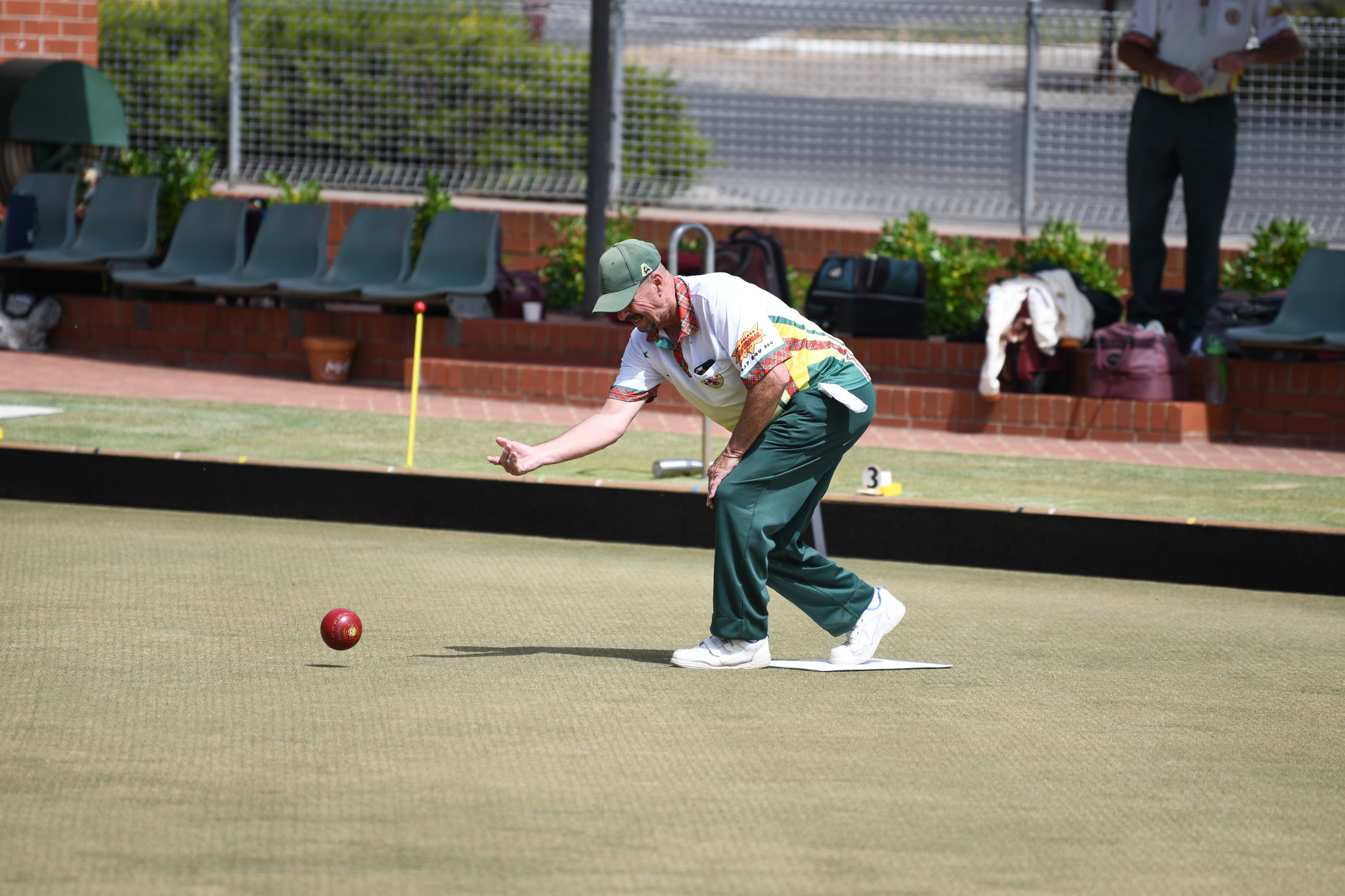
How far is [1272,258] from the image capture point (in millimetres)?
10594

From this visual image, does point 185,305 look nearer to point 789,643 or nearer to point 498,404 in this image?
point 498,404

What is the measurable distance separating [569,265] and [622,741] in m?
8.07

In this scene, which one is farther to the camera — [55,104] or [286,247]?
[55,104]

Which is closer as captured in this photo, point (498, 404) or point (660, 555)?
point (660, 555)

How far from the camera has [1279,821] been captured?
3.52 meters

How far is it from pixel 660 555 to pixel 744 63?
7.74 metres

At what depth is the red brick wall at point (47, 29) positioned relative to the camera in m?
13.3

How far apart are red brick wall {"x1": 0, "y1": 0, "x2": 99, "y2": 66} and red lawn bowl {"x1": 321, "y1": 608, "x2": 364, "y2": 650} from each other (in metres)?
9.97

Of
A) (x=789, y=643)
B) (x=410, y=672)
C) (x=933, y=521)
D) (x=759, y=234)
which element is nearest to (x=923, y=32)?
(x=759, y=234)

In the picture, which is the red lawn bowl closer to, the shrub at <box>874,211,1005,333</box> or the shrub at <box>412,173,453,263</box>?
the shrub at <box>874,211,1005,333</box>

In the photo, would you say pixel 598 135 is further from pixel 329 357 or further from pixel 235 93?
pixel 235 93

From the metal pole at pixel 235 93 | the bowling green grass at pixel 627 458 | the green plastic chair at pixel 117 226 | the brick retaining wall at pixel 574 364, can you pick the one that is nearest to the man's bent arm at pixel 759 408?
the bowling green grass at pixel 627 458

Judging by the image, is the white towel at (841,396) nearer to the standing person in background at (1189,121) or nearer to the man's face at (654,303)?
the man's face at (654,303)

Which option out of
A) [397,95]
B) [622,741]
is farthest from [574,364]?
[622,741]
